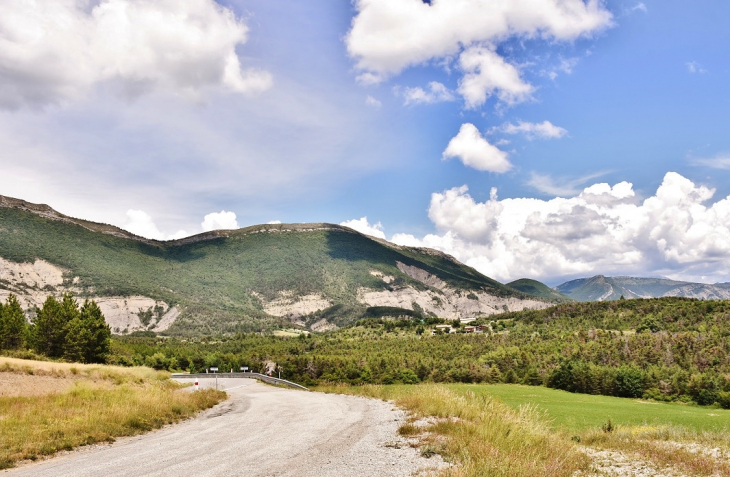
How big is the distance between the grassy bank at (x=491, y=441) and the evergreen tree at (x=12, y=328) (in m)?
76.4

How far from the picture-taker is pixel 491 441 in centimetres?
1236

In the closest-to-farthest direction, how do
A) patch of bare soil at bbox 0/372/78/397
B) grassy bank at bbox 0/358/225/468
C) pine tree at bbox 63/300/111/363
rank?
grassy bank at bbox 0/358/225/468 → patch of bare soil at bbox 0/372/78/397 → pine tree at bbox 63/300/111/363

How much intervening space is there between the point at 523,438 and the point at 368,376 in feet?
290

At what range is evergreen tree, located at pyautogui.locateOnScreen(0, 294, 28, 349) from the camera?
7044 cm

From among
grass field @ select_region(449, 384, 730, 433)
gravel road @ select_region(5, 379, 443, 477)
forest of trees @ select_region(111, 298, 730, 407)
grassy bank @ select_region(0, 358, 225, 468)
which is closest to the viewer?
gravel road @ select_region(5, 379, 443, 477)

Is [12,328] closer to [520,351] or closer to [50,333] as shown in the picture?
[50,333]

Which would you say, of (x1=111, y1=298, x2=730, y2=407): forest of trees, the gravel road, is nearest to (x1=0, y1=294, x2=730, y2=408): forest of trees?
(x1=111, y1=298, x2=730, y2=407): forest of trees

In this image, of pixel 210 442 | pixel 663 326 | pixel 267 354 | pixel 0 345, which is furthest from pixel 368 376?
pixel 663 326

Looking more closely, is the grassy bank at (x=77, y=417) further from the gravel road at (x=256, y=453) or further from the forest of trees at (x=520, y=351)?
the forest of trees at (x=520, y=351)

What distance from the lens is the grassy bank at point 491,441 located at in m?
9.23

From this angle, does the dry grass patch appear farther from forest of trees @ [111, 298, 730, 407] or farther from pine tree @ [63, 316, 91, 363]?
pine tree @ [63, 316, 91, 363]

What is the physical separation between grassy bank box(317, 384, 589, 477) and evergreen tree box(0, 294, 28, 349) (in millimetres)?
76398

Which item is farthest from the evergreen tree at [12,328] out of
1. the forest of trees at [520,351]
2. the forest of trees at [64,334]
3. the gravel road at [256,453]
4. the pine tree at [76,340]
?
the gravel road at [256,453]

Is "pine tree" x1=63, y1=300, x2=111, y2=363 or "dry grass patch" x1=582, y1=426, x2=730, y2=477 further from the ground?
"dry grass patch" x1=582, y1=426, x2=730, y2=477
